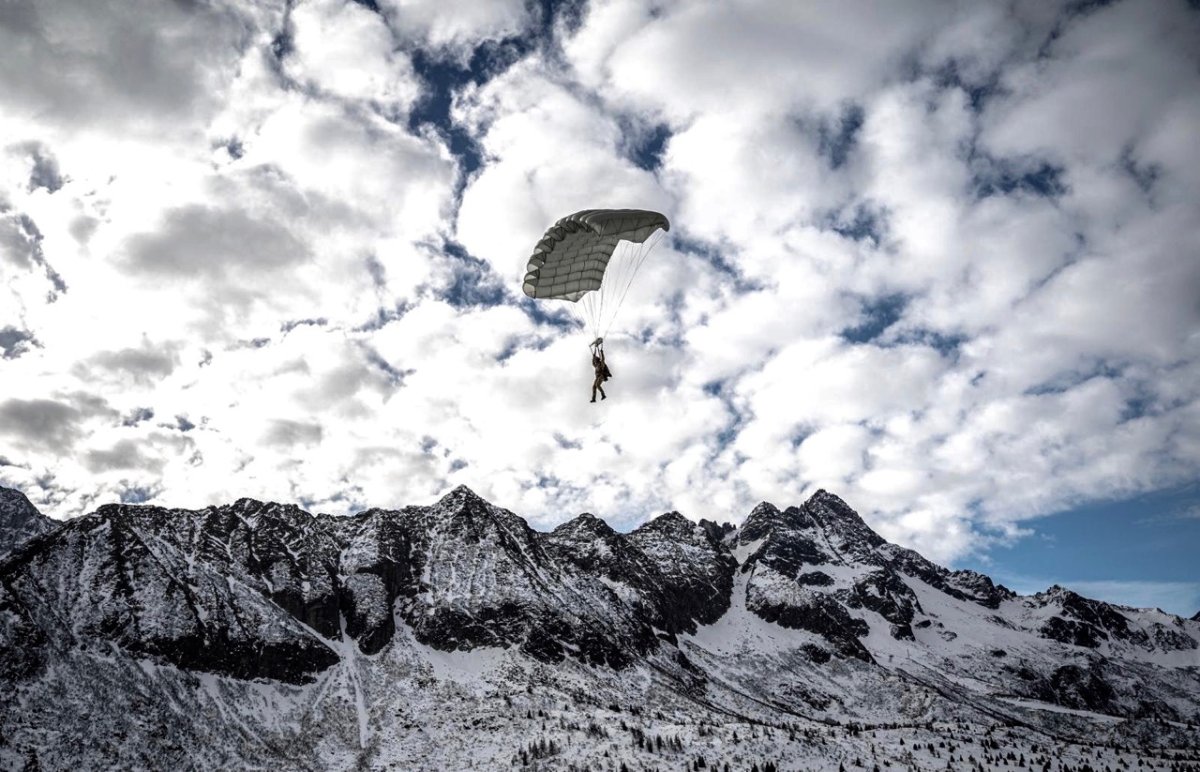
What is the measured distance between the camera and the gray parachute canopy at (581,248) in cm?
4366

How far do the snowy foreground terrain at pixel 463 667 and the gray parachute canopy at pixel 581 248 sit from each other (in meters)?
41.0

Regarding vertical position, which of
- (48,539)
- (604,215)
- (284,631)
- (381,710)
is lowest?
(381,710)

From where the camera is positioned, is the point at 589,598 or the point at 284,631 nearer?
the point at 284,631

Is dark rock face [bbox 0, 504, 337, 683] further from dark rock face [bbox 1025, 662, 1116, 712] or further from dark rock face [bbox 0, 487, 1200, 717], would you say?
dark rock face [bbox 1025, 662, 1116, 712]

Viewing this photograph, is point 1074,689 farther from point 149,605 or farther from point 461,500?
point 149,605

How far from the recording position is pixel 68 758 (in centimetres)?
6469

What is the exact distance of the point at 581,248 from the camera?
46062 millimetres

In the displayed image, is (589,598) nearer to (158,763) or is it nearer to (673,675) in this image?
(673,675)

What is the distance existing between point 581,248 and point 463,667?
89.0 meters

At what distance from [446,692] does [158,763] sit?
127 feet

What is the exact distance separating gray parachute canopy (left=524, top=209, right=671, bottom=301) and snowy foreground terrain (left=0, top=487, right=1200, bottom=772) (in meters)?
41.0

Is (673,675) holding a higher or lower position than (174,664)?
higher

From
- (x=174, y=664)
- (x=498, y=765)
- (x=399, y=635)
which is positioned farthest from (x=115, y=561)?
(x=498, y=765)

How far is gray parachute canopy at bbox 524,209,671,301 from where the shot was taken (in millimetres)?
43656
